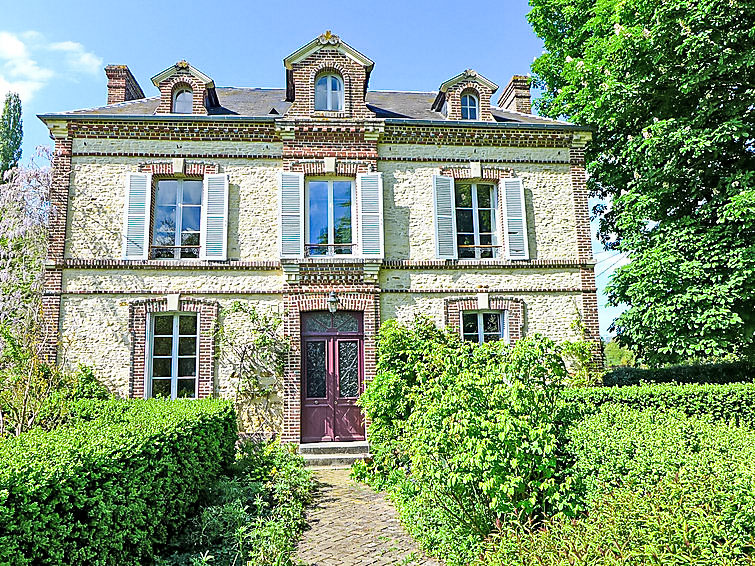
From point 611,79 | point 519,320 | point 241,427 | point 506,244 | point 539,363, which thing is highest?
point 611,79

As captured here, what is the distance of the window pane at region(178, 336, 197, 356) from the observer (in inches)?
416

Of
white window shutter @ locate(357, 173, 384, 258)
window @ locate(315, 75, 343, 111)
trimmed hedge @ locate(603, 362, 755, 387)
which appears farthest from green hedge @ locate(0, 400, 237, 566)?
trimmed hedge @ locate(603, 362, 755, 387)

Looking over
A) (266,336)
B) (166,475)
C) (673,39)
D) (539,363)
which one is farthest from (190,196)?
(673,39)

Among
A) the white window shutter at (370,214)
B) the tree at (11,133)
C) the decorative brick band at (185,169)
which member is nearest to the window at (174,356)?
the decorative brick band at (185,169)

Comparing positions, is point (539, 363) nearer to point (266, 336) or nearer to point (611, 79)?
point (266, 336)

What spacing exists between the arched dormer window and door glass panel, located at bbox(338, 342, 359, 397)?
5.74 m

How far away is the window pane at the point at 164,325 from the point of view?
34.9 ft

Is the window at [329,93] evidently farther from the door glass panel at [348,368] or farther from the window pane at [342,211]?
the door glass panel at [348,368]

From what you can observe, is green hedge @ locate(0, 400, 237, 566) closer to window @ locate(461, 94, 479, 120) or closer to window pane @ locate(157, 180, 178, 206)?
window pane @ locate(157, 180, 178, 206)

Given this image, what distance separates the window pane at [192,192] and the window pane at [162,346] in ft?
9.03

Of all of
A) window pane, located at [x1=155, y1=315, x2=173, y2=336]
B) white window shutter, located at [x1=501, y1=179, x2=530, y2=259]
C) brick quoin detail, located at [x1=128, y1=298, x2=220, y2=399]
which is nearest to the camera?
brick quoin detail, located at [x1=128, y1=298, x2=220, y2=399]

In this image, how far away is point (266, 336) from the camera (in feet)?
35.0

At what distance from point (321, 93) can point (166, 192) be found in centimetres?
374

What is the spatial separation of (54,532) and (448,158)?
10081mm
